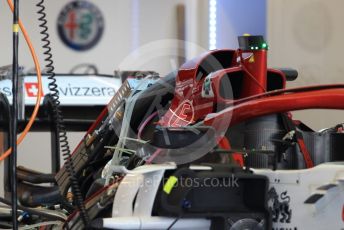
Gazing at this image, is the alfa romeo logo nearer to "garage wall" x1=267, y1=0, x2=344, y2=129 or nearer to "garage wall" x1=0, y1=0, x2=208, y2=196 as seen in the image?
"garage wall" x1=0, y1=0, x2=208, y2=196

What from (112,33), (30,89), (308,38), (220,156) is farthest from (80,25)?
(220,156)

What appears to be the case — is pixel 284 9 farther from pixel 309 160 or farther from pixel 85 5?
pixel 309 160

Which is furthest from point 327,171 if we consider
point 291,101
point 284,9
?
point 284,9

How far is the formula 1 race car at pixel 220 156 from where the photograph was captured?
3.87 feet

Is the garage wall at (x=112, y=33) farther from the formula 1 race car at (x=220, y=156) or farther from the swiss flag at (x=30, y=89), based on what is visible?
the formula 1 race car at (x=220, y=156)

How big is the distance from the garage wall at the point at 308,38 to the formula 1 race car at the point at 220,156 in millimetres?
1316

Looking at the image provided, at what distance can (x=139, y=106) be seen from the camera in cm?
170

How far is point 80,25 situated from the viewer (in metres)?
4.06

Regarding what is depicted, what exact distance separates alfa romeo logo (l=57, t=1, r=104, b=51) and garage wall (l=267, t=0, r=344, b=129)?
1.34 m

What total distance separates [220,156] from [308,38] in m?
1.97

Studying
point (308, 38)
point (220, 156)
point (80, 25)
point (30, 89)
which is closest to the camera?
point (220, 156)

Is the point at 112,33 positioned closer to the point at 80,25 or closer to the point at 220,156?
the point at 80,25

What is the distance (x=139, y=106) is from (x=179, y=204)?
573mm

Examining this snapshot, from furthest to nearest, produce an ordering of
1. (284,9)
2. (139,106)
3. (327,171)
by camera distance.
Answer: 1. (284,9)
2. (139,106)
3. (327,171)
